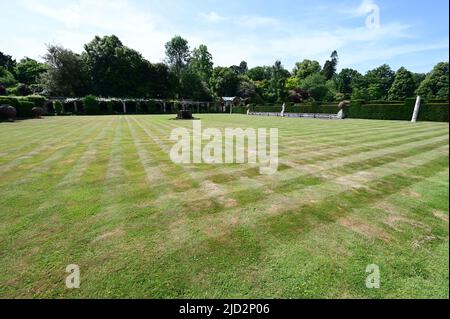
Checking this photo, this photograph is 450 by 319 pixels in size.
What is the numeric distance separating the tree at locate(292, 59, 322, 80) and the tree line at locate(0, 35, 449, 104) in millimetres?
609

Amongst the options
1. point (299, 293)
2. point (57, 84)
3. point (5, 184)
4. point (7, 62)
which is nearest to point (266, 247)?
point (299, 293)

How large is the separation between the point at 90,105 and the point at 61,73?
1521 centimetres

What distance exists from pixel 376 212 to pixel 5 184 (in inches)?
359

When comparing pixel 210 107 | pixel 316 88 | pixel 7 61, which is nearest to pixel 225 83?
pixel 210 107

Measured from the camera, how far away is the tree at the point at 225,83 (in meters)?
83.9

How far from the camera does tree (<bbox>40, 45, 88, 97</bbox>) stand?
184 feet

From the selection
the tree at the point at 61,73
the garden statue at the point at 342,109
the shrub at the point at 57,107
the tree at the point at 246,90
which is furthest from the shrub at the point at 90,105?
the garden statue at the point at 342,109

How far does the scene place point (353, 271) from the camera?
10.2 feet

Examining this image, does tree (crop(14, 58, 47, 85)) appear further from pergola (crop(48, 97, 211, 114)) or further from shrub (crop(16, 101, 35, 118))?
shrub (crop(16, 101, 35, 118))

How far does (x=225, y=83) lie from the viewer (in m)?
84.2

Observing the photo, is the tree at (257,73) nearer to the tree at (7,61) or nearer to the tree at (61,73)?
the tree at (61,73)

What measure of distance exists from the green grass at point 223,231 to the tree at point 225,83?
8061 cm

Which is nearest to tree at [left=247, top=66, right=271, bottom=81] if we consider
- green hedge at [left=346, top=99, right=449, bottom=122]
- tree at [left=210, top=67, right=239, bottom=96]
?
tree at [left=210, top=67, right=239, bottom=96]
